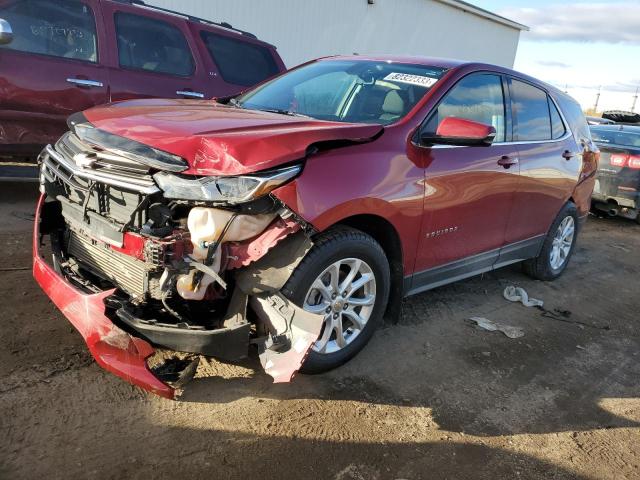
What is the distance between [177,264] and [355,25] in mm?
14646

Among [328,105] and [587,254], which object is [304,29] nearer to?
[587,254]

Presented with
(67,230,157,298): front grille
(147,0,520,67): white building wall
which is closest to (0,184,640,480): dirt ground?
(67,230,157,298): front grille

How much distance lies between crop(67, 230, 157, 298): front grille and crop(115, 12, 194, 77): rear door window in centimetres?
342

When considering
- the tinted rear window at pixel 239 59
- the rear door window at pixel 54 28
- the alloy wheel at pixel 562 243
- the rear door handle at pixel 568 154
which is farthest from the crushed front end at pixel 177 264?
the tinted rear window at pixel 239 59

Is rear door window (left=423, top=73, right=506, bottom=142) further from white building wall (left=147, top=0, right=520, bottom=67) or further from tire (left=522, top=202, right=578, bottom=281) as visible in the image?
white building wall (left=147, top=0, right=520, bottom=67)

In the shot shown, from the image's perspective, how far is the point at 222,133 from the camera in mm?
2723

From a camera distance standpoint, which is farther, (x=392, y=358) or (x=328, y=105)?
(x=328, y=105)

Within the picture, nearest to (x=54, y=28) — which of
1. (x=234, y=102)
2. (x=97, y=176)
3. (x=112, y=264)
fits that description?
(x=234, y=102)

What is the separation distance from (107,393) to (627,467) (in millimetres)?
2717

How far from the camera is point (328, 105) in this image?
382cm

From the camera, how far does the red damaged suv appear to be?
2.58 meters

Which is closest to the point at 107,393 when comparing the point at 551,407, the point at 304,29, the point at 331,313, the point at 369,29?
the point at 331,313

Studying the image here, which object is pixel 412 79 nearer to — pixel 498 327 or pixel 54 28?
pixel 498 327

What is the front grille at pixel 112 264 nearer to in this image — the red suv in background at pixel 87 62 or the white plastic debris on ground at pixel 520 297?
the red suv in background at pixel 87 62
